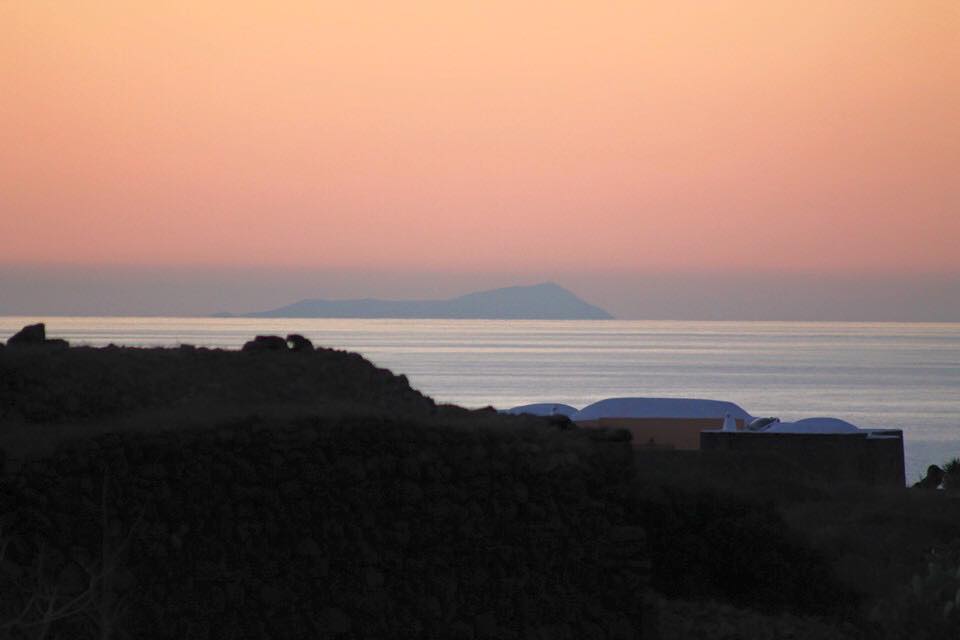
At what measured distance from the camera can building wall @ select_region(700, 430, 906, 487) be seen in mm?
23281

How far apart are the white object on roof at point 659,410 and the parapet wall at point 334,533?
21.2 metres

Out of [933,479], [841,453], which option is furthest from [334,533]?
[933,479]

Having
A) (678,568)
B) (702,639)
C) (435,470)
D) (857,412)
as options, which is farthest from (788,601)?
(857,412)

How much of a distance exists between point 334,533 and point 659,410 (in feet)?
78.8

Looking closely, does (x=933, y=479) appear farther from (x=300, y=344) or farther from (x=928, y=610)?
(x=928, y=610)

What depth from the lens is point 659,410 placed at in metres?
33.4

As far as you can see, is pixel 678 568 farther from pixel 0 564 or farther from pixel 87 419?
pixel 0 564

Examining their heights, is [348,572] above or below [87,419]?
below

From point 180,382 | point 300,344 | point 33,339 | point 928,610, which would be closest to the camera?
point 928,610

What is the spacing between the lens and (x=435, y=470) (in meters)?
10.6

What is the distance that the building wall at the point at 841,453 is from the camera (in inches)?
917

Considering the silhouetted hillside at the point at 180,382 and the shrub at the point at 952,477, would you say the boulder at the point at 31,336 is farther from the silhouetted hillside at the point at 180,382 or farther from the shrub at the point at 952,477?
the shrub at the point at 952,477

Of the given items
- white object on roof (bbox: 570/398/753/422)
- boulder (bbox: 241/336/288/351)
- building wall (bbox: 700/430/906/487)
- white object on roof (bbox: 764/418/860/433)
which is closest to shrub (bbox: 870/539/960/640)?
boulder (bbox: 241/336/288/351)

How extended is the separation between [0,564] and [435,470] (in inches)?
133
